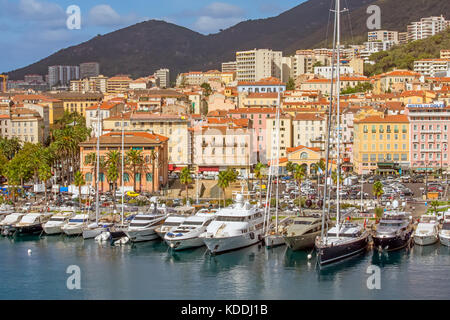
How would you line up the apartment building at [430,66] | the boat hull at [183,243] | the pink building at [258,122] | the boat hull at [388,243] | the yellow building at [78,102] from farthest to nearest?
1. the yellow building at [78,102]
2. the apartment building at [430,66]
3. the pink building at [258,122]
4. the boat hull at [183,243]
5. the boat hull at [388,243]

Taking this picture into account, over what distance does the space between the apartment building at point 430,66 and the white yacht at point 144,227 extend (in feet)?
300

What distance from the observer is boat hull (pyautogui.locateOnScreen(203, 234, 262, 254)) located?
137 ft

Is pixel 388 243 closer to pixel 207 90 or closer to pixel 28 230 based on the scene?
pixel 28 230

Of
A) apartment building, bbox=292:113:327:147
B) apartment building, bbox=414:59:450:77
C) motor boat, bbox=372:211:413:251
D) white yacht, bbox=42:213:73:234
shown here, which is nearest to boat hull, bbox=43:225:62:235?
white yacht, bbox=42:213:73:234

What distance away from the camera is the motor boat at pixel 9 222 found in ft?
165

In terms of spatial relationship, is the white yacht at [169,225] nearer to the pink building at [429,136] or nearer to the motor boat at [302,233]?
the motor boat at [302,233]

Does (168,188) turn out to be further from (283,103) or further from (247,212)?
(283,103)

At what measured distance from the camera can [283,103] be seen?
311 ft

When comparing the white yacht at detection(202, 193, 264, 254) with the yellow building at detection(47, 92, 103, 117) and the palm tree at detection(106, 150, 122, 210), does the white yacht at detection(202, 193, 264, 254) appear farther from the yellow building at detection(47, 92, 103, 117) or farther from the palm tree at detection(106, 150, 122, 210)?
the yellow building at detection(47, 92, 103, 117)

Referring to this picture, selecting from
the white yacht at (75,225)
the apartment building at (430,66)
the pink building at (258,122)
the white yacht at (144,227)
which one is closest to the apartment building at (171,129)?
the pink building at (258,122)

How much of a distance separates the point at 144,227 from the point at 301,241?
397 inches

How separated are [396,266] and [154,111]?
5318 centimetres

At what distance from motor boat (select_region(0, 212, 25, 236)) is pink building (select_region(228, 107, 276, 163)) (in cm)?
3166
